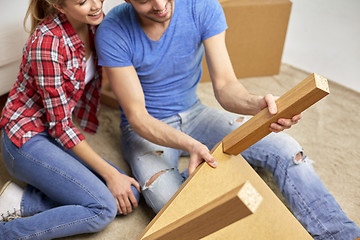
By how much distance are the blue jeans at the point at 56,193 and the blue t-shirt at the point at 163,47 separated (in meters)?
0.30

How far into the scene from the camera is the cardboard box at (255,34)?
6.25 feet

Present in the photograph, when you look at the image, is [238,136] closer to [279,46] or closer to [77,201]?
[77,201]

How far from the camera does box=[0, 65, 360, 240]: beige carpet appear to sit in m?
1.38

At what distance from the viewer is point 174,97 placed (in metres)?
1.41

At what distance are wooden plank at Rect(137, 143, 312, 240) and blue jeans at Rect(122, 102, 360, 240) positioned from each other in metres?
0.20

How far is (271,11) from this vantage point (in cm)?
194

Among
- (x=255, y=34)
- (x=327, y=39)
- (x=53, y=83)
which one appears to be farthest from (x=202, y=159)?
(x=327, y=39)

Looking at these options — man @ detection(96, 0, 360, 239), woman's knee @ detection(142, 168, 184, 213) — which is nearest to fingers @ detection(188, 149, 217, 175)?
man @ detection(96, 0, 360, 239)

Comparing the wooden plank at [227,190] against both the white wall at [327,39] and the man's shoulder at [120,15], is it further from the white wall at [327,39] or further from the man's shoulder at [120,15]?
the white wall at [327,39]

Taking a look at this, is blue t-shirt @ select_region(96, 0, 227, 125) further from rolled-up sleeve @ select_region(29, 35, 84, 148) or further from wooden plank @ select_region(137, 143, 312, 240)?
wooden plank @ select_region(137, 143, 312, 240)

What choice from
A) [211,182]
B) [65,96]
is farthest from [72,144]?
[211,182]

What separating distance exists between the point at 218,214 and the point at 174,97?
30.9 inches

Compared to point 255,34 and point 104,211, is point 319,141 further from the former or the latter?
point 104,211

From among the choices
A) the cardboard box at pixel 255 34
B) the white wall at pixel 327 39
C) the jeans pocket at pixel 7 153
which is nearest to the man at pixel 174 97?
the jeans pocket at pixel 7 153
